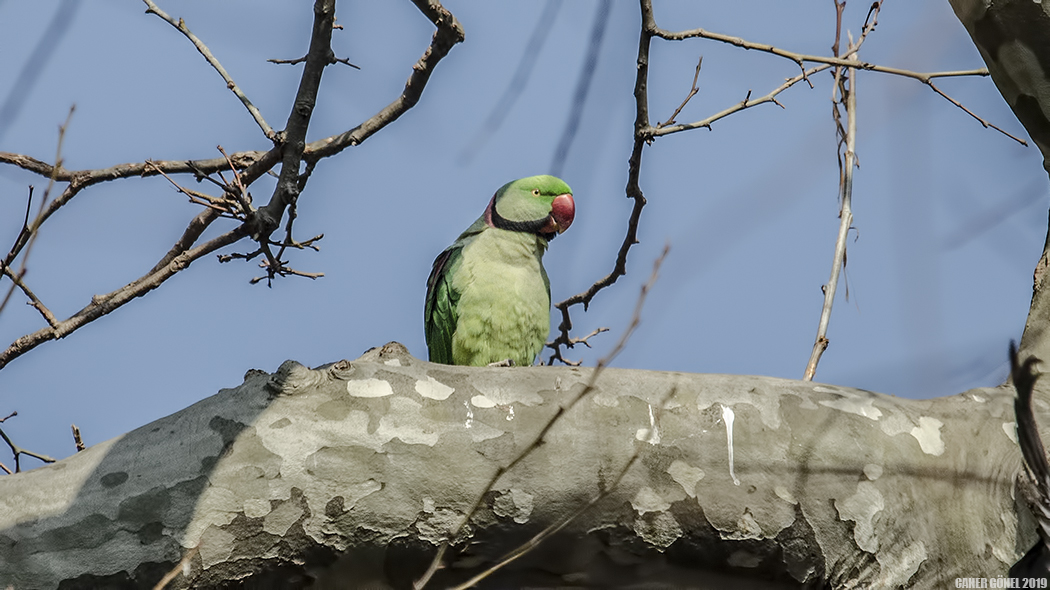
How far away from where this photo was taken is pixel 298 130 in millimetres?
2879

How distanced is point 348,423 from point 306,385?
0.47ft

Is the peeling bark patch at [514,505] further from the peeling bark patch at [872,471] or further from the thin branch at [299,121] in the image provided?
the thin branch at [299,121]

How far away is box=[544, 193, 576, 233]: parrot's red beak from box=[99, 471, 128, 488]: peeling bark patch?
345 centimetres

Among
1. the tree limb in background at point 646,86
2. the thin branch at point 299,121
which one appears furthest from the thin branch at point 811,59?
the thin branch at point 299,121

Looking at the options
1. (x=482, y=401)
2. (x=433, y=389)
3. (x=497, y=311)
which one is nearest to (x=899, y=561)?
(x=482, y=401)

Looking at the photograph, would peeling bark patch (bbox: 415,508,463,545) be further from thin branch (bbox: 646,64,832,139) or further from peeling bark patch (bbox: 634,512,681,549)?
thin branch (bbox: 646,64,832,139)

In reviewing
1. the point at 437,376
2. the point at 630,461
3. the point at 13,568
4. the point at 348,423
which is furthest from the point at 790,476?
the point at 13,568

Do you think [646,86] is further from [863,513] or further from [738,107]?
[863,513]

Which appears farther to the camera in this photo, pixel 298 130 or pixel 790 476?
pixel 298 130

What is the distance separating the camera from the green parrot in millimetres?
4441

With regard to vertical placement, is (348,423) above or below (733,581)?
above

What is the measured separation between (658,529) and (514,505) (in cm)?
35

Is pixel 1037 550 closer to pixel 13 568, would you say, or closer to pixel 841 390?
pixel 841 390

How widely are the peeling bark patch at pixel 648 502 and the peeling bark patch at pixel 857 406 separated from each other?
0.50m
